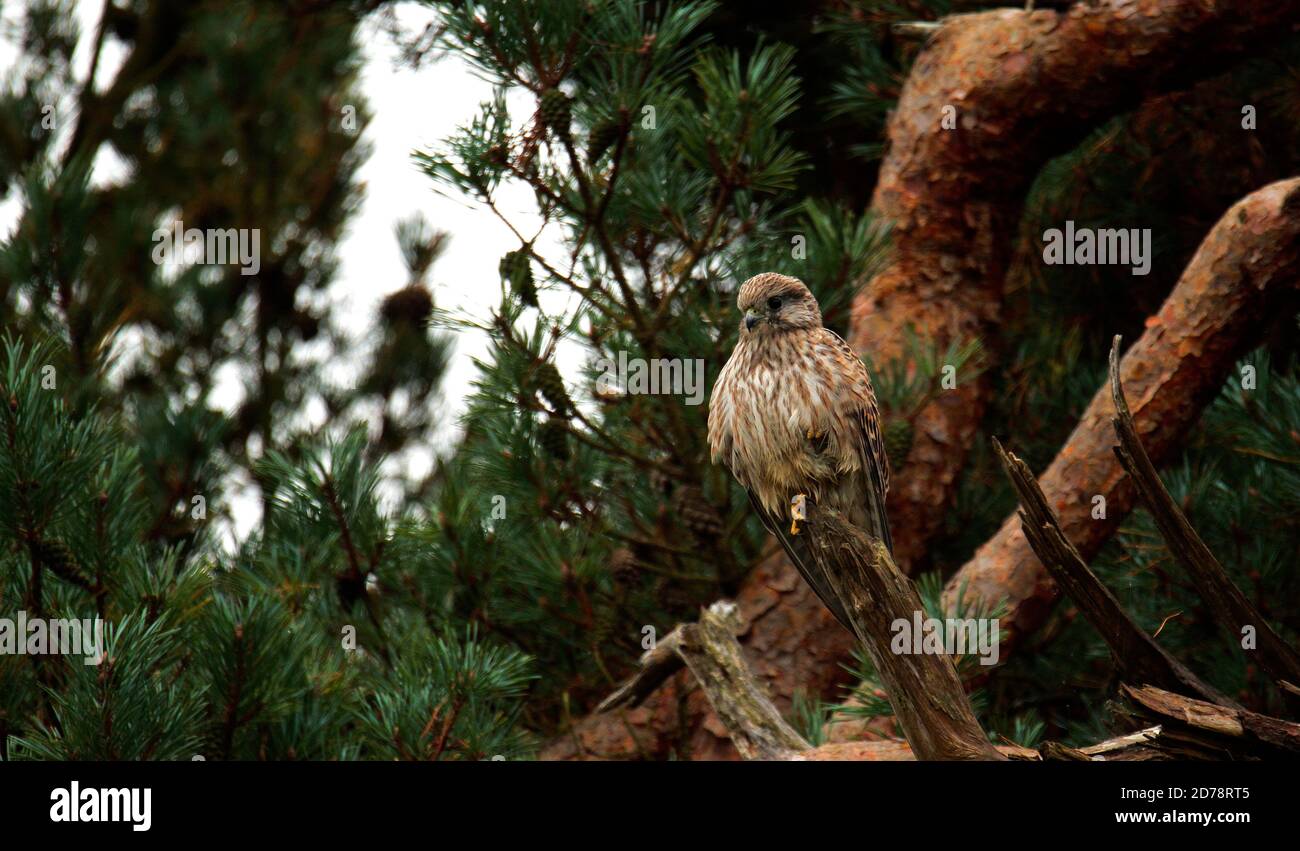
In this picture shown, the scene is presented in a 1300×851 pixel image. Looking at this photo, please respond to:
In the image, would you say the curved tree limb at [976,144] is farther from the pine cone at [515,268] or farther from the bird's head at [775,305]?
the pine cone at [515,268]

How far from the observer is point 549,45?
321 cm

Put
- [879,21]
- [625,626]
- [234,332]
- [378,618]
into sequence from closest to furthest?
[378,618], [625,626], [879,21], [234,332]

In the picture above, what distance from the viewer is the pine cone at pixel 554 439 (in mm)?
3449

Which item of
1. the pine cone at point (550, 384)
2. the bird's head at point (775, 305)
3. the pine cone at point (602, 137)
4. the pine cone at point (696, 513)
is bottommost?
the pine cone at point (696, 513)

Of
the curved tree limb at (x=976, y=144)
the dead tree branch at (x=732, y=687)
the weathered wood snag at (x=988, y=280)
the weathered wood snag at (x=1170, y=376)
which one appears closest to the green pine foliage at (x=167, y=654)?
the dead tree branch at (x=732, y=687)

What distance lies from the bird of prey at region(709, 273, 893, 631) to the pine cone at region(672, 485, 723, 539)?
10.3 inches

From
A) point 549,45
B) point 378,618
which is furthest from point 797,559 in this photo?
point 549,45

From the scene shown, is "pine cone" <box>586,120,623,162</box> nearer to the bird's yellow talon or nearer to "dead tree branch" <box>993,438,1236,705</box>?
the bird's yellow talon

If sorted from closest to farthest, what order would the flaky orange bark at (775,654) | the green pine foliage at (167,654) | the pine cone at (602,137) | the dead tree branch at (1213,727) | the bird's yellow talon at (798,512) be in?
the dead tree branch at (1213,727), the green pine foliage at (167,654), the bird's yellow talon at (798,512), the pine cone at (602,137), the flaky orange bark at (775,654)

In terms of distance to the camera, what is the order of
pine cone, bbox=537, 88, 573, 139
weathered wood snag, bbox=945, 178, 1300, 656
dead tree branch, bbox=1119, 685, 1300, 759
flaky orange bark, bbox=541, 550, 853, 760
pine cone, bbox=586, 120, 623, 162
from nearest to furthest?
1. dead tree branch, bbox=1119, 685, 1300, 759
2. pine cone, bbox=537, 88, 573, 139
3. pine cone, bbox=586, 120, 623, 162
4. weathered wood snag, bbox=945, 178, 1300, 656
5. flaky orange bark, bbox=541, 550, 853, 760

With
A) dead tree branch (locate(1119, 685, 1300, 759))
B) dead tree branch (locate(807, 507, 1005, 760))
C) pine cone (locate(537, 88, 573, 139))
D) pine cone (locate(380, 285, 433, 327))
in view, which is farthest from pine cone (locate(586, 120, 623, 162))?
pine cone (locate(380, 285, 433, 327))

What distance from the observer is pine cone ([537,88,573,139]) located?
122 inches
